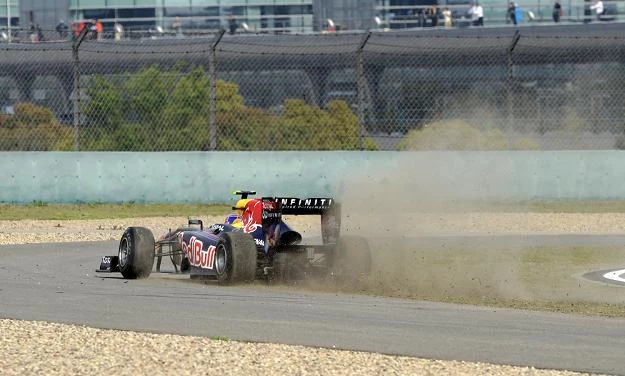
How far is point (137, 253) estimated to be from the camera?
45.6 feet

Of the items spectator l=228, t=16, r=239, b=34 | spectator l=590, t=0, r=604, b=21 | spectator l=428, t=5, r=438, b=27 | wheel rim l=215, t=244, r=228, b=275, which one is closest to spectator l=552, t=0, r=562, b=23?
spectator l=590, t=0, r=604, b=21

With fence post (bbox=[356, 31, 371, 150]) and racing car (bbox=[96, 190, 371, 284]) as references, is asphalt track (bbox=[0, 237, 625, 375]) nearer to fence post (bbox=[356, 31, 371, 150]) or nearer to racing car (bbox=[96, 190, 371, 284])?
racing car (bbox=[96, 190, 371, 284])

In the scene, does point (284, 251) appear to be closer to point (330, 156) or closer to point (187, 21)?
point (330, 156)

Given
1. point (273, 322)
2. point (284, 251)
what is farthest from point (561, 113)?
point (273, 322)

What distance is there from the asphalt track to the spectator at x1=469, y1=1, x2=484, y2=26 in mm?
33019

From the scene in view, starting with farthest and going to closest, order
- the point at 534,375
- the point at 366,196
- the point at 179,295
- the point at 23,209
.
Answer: the point at 23,209 < the point at 366,196 < the point at 179,295 < the point at 534,375

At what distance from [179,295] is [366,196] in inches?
159

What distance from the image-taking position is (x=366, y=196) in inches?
623

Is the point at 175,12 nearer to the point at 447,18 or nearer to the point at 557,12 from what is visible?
the point at 447,18

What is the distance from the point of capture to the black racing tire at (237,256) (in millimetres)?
12930

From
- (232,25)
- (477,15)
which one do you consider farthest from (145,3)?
(477,15)

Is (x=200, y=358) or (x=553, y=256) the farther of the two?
(x=553, y=256)

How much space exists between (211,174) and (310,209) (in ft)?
36.7

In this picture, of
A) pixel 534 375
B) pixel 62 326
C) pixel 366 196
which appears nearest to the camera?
pixel 534 375
